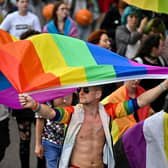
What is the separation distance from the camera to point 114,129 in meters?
6.57

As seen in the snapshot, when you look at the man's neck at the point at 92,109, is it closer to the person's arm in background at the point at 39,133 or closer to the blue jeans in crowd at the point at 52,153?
the blue jeans in crowd at the point at 52,153

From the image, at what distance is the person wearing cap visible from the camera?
9.52 metres

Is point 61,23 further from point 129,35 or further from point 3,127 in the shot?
point 3,127

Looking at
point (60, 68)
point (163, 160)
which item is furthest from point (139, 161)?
point (60, 68)

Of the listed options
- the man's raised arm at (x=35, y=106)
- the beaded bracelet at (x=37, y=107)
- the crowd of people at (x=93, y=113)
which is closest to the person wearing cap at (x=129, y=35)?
the crowd of people at (x=93, y=113)

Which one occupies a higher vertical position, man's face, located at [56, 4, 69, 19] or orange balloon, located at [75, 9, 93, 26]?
man's face, located at [56, 4, 69, 19]

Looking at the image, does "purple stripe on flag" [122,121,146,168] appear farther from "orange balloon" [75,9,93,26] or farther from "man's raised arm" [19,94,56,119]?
"orange balloon" [75,9,93,26]

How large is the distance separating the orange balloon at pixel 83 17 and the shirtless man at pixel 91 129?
6.49 meters

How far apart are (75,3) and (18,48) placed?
6.93 metres

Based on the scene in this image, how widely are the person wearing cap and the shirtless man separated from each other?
3808 mm

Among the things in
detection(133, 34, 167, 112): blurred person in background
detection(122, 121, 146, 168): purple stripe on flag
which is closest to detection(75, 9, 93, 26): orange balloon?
detection(133, 34, 167, 112): blurred person in background

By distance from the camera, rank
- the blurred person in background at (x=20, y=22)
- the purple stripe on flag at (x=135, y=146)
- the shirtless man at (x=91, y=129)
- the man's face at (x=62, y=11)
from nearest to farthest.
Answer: the purple stripe on flag at (x=135, y=146), the shirtless man at (x=91, y=129), the man's face at (x=62, y=11), the blurred person in background at (x=20, y=22)

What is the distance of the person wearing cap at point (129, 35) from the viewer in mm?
9523

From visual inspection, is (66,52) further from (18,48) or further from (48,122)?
(48,122)
